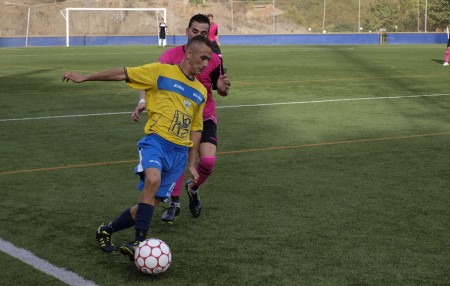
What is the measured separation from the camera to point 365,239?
6.06m

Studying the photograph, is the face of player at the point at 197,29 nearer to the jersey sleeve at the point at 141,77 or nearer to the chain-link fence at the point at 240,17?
the jersey sleeve at the point at 141,77

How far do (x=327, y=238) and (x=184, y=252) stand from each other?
3.65 ft

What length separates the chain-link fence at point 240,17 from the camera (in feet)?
218

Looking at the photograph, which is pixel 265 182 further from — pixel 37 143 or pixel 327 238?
pixel 37 143

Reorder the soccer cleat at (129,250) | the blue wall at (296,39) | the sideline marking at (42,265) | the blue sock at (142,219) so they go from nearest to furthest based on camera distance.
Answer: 1. the sideline marking at (42,265)
2. the soccer cleat at (129,250)
3. the blue sock at (142,219)
4. the blue wall at (296,39)

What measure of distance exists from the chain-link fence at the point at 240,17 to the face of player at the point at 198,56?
186ft

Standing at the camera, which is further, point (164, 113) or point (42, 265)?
point (164, 113)

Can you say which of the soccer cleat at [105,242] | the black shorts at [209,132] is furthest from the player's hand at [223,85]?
the soccer cleat at [105,242]

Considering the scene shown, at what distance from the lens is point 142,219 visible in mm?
5492

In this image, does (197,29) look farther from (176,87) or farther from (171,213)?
(171,213)

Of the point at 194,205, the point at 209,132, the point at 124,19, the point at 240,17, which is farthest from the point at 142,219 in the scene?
the point at 240,17

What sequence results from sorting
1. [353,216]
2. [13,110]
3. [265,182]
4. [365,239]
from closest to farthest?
[365,239], [353,216], [265,182], [13,110]

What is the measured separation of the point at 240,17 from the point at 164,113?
68331 millimetres

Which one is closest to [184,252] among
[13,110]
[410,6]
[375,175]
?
[375,175]
